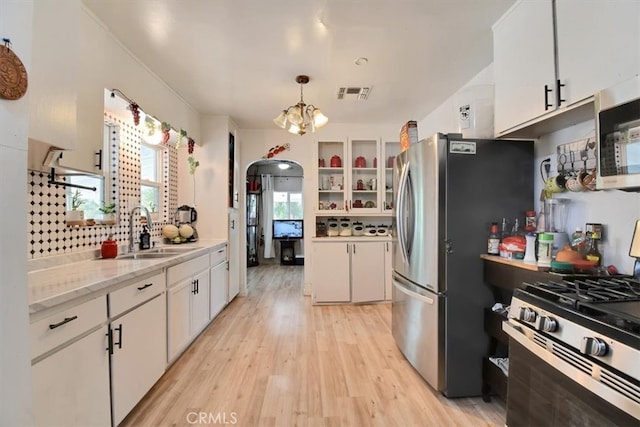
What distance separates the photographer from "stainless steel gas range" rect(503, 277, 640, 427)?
78cm

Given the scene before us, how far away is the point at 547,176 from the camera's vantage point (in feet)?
6.18

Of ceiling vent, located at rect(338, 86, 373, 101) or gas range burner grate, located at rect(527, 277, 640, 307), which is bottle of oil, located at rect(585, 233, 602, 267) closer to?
gas range burner grate, located at rect(527, 277, 640, 307)

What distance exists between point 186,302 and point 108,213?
98 cm

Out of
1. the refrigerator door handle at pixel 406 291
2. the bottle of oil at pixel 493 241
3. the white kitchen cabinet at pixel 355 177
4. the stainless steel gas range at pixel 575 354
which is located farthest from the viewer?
the white kitchen cabinet at pixel 355 177

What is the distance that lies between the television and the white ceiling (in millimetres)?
4389

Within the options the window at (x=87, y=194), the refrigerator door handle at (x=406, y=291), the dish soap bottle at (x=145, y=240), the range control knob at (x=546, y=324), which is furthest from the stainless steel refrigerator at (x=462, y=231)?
the dish soap bottle at (x=145, y=240)

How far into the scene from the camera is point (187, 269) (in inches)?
99.7

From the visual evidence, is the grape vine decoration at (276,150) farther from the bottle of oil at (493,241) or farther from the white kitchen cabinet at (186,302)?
the bottle of oil at (493,241)

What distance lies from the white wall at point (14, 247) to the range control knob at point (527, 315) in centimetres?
169

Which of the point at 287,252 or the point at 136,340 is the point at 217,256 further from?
the point at 287,252

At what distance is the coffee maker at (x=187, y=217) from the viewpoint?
A: 3.62 meters

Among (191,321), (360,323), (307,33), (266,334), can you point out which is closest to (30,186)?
(191,321)

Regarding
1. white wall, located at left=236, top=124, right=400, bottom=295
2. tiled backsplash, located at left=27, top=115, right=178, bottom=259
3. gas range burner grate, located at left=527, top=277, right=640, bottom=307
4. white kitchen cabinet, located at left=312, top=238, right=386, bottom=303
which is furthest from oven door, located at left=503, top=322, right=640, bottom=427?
white wall, located at left=236, top=124, right=400, bottom=295

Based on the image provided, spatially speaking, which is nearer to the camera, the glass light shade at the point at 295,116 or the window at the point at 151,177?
the glass light shade at the point at 295,116
